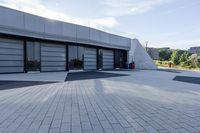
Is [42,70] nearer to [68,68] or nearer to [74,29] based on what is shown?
[68,68]

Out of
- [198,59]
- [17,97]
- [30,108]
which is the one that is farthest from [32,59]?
[198,59]

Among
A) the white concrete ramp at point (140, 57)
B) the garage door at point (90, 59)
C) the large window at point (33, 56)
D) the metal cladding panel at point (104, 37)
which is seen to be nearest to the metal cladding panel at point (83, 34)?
the garage door at point (90, 59)

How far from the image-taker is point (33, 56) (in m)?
22.3

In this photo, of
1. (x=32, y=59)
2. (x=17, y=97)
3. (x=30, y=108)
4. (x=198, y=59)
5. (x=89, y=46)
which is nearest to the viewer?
(x=30, y=108)

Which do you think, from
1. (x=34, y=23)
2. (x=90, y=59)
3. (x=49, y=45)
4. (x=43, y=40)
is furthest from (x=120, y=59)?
(x=34, y=23)

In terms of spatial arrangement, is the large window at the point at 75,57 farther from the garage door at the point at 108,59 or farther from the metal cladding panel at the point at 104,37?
the garage door at the point at 108,59

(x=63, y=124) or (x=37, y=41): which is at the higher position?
(x=37, y=41)

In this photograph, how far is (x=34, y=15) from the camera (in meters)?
20.4

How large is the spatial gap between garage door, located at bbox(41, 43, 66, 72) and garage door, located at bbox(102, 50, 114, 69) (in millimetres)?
8724

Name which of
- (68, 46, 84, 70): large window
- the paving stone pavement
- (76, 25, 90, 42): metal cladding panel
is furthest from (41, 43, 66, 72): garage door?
the paving stone pavement

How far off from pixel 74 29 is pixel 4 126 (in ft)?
69.4

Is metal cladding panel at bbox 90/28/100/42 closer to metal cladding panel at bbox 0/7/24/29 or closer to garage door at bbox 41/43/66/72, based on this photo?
garage door at bbox 41/43/66/72

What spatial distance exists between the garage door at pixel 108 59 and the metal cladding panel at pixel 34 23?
13.4 meters

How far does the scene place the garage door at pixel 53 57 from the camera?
23.5 meters
